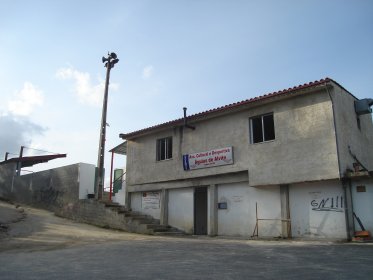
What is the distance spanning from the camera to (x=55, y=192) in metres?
22.5

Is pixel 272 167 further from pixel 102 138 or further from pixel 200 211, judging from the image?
pixel 102 138

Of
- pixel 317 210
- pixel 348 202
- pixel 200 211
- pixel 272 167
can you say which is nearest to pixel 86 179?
pixel 200 211

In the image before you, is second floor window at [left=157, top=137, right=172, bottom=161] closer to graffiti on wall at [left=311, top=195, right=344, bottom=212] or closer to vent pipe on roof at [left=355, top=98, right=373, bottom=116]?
graffiti on wall at [left=311, top=195, right=344, bottom=212]

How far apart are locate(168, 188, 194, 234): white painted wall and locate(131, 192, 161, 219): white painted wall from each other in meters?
1.03

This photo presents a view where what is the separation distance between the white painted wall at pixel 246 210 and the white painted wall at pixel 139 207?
175 inches

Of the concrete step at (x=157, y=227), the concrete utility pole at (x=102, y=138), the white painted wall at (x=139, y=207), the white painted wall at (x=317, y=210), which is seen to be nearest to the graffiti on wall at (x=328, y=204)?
the white painted wall at (x=317, y=210)

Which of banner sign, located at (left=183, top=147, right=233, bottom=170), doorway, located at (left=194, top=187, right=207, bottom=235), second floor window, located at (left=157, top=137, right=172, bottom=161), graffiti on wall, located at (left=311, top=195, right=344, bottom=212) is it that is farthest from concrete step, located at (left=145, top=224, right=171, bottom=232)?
graffiti on wall, located at (left=311, top=195, right=344, bottom=212)

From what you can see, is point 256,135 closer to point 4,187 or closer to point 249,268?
point 249,268

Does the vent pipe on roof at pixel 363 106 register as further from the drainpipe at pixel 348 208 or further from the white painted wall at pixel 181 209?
the white painted wall at pixel 181 209

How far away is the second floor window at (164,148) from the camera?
20375mm

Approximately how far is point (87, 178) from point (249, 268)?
16.2 m

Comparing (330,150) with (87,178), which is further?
(87,178)

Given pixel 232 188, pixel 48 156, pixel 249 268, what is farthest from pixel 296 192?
pixel 48 156

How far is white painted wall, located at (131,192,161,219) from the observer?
20.6m
